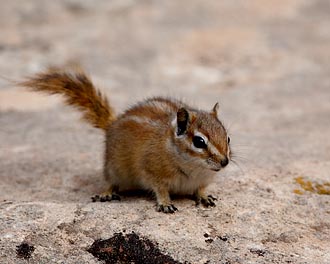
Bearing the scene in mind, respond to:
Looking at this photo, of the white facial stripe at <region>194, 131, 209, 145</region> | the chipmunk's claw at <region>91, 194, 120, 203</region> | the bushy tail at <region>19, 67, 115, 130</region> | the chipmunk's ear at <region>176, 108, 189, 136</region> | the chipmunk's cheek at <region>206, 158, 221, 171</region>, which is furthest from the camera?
the bushy tail at <region>19, 67, 115, 130</region>

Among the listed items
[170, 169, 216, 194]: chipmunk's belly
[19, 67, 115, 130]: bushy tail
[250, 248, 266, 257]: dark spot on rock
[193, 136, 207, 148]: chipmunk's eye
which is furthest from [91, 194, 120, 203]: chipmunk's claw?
[250, 248, 266, 257]: dark spot on rock

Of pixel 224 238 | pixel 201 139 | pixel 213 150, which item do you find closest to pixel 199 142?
pixel 201 139

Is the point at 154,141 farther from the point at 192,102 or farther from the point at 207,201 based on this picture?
the point at 192,102

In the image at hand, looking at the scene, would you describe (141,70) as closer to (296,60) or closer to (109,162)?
(296,60)

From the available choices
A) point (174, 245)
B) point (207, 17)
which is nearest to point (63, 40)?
point (207, 17)

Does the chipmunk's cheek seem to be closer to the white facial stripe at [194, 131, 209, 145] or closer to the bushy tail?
the white facial stripe at [194, 131, 209, 145]


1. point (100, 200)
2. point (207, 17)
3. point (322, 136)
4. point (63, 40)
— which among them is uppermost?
point (207, 17)
